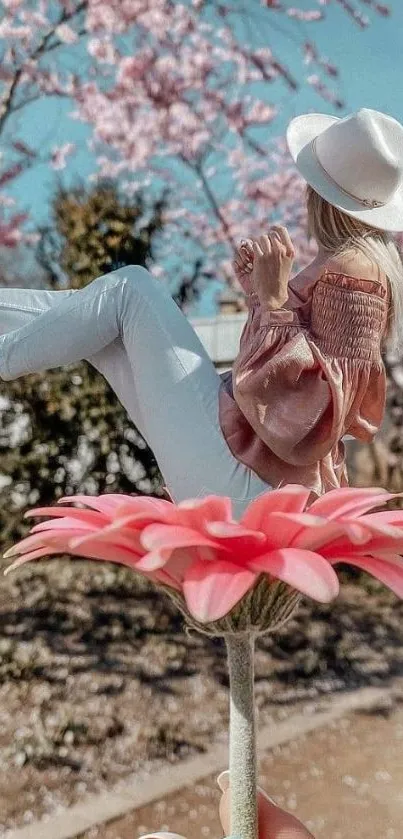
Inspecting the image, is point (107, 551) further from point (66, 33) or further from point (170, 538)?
point (66, 33)

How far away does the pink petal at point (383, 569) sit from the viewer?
1.47 feet

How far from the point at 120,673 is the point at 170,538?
212 cm

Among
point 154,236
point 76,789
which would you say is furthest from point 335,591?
point 154,236

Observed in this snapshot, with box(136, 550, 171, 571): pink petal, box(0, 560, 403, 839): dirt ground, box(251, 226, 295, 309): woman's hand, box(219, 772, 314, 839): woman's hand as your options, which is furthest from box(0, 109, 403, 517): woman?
box(0, 560, 403, 839): dirt ground

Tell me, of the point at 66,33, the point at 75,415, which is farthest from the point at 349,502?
the point at 66,33

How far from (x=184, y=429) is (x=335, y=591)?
1.64 ft

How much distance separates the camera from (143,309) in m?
0.90

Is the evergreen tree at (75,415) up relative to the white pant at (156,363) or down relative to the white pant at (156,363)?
down

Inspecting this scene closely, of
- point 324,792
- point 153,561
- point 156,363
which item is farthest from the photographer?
point 324,792

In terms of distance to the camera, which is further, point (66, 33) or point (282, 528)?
point (66, 33)

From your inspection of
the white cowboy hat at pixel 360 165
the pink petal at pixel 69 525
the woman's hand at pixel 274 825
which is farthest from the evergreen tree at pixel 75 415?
the pink petal at pixel 69 525

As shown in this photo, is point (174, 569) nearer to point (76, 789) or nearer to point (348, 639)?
point (76, 789)

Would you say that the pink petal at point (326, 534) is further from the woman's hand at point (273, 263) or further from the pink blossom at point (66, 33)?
the pink blossom at point (66, 33)

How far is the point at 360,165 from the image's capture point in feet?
2.62
